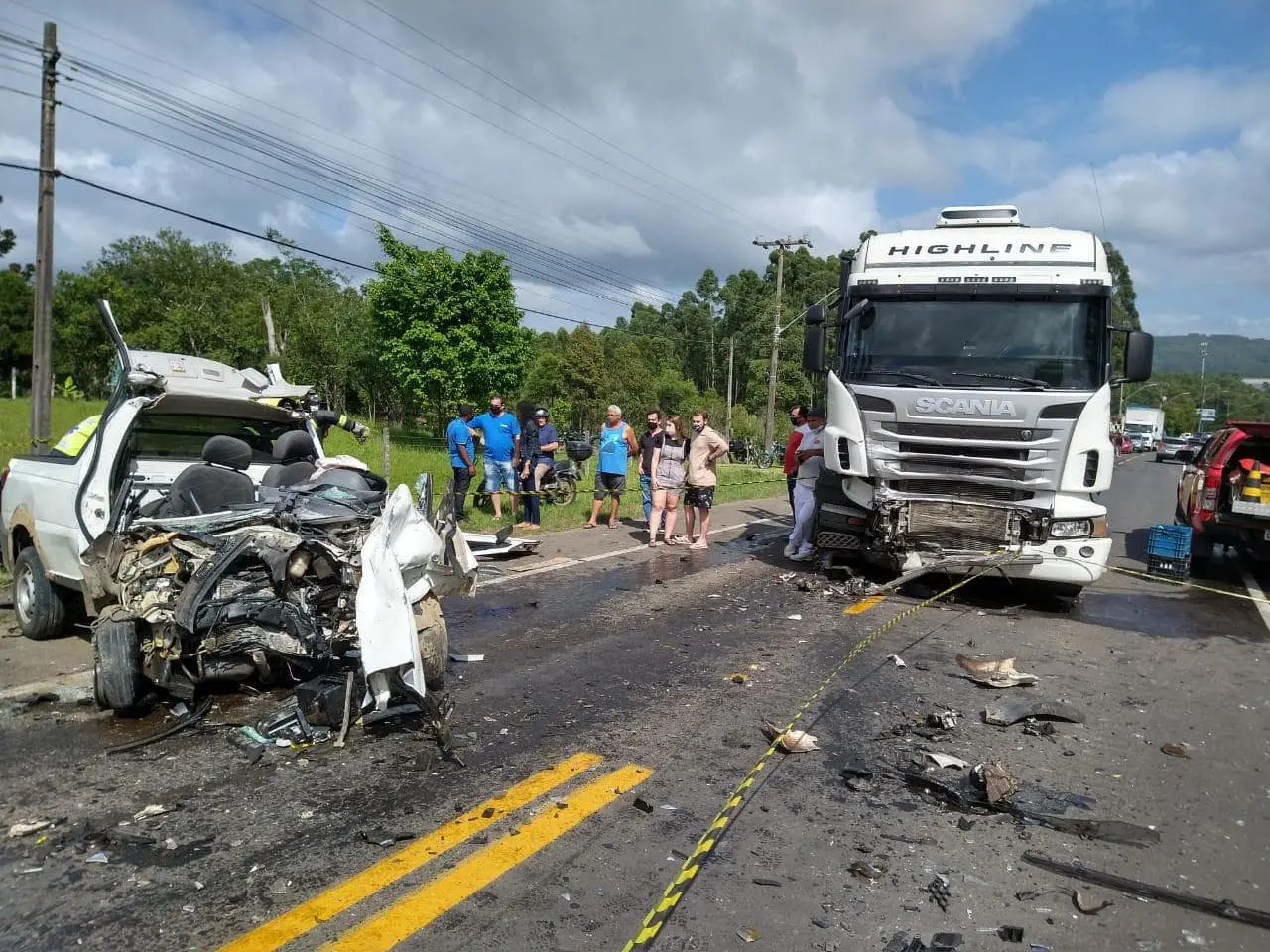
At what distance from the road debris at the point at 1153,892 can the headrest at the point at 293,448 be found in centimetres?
535

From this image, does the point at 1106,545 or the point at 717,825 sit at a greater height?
the point at 1106,545

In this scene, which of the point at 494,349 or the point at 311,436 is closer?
the point at 311,436

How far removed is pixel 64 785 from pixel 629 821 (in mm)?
2550

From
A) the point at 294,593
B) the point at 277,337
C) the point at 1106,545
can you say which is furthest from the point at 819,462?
the point at 277,337

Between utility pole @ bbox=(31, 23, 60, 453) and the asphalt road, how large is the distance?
1201 centimetres

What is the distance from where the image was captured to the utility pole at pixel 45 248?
14094 mm

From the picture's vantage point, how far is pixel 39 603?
5.98 metres

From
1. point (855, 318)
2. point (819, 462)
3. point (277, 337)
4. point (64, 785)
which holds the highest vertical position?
point (277, 337)

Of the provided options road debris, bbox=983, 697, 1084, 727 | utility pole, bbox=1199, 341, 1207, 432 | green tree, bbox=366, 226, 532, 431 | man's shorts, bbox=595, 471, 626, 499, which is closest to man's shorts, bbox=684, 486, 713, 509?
man's shorts, bbox=595, 471, 626, 499

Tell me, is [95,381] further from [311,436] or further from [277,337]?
[311,436]

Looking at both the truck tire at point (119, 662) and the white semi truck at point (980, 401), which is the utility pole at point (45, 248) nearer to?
the truck tire at point (119, 662)

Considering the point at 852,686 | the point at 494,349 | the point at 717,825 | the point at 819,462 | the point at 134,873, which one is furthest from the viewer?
the point at 494,349

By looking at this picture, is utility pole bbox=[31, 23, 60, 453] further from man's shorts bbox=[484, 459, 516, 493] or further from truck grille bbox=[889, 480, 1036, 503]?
truck grille bbox=[889, 480, 1036, 503]

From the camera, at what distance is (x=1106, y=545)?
7.72 meters
